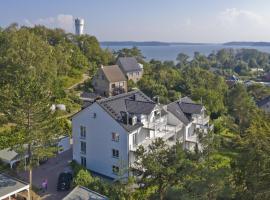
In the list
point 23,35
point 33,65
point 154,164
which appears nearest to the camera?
point 154,164

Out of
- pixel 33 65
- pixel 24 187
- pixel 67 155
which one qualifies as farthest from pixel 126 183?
pixel 33 65

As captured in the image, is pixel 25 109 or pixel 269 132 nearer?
pixel 269 132

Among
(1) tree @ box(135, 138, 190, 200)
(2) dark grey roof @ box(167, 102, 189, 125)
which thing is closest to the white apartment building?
(2) dark grey roof @ box(167, 102, 189, 125)

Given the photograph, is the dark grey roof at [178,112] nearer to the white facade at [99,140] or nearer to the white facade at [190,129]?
the white facade at [190,129]

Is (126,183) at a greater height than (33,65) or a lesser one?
lesser

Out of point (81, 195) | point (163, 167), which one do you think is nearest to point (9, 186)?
point (81, 195)

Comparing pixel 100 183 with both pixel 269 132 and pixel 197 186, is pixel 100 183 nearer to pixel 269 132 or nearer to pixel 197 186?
pixel 197 186

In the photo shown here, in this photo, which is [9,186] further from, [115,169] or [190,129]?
[190,129]

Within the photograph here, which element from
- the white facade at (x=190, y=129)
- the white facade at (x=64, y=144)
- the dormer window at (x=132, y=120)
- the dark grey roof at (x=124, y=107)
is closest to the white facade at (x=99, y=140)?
the dark grey roof at (x=124, y=107)
